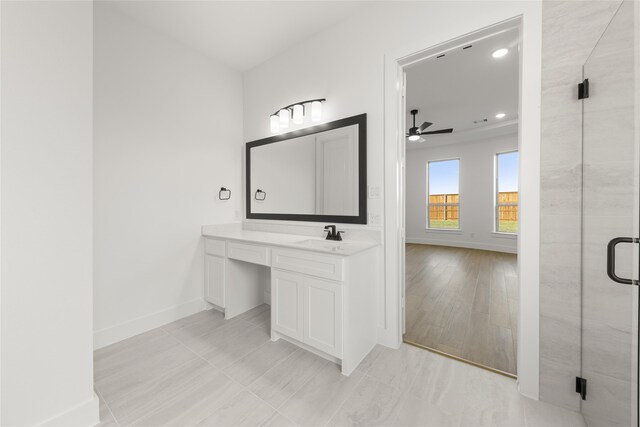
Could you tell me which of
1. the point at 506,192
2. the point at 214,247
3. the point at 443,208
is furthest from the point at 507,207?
the point at 214,247

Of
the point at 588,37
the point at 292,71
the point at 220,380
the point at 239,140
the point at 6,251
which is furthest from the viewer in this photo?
the point at 239,140

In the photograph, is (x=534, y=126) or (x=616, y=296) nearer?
(x=616, y=296)

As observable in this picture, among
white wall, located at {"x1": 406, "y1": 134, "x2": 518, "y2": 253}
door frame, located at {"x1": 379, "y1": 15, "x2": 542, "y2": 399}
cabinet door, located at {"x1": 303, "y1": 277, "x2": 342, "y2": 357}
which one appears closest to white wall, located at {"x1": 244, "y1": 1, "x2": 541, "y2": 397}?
door frame, located at {"x1": 379, "y1": 15, "x2": 542, "y2": 399}

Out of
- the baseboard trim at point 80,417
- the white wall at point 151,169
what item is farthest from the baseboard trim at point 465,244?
the baseboard trim at point 80,417

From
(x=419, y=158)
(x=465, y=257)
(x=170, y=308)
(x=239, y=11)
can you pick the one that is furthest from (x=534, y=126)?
(x=419, y=158)

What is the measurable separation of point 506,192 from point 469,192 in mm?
785

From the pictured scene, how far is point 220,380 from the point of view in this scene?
5.51 ft

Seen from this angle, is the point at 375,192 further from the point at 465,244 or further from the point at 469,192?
the point at 465,244

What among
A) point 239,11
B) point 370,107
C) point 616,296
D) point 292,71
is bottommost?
point 616,296

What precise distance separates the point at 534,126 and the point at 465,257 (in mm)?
4778

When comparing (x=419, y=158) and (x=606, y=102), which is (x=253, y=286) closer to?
(x=606, y=102)

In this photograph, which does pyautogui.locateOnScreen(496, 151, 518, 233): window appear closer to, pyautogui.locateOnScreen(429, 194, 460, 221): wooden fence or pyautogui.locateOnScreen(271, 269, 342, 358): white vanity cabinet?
pyautogui.locateOnScreen(429, 194, 460, 221): wooden fence

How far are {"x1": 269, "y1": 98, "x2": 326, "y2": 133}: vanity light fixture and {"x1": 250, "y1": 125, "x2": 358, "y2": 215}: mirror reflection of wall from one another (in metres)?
0.16

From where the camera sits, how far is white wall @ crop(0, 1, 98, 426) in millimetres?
1114
